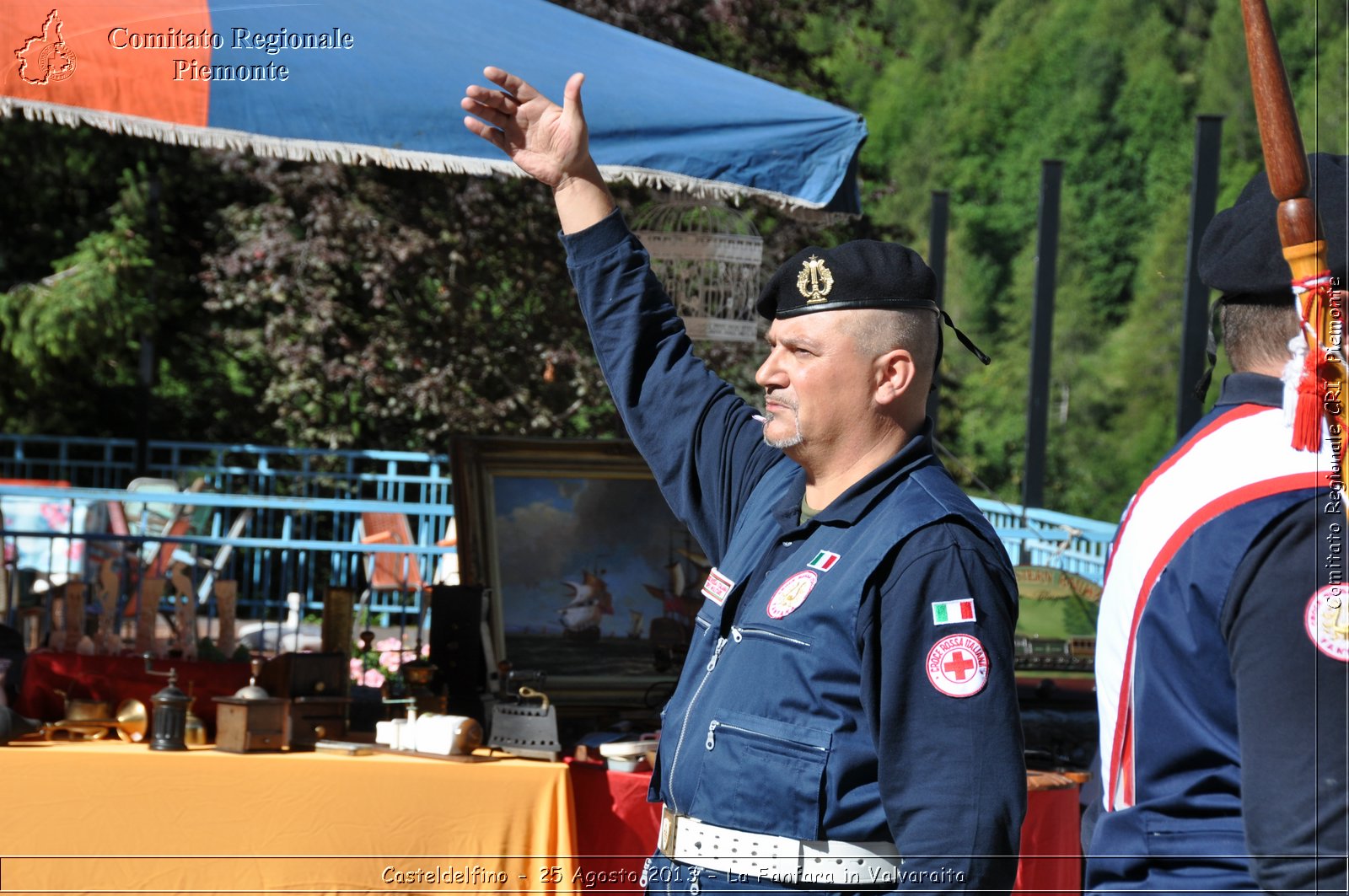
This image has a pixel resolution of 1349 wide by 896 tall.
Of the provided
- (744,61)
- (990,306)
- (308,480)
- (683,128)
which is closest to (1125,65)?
(990,306)

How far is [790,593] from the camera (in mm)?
1915

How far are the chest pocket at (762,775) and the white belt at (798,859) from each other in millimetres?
16

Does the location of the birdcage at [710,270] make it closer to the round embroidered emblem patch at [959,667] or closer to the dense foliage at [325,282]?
the dense foliage at [325,282]

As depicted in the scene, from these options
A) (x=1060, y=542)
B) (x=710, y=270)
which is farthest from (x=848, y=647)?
(x=1060, y=542)

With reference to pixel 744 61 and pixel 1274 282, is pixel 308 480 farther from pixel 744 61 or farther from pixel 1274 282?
pixel 1274 282

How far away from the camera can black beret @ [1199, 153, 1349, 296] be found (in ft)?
5.24

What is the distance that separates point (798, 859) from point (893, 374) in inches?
29.1

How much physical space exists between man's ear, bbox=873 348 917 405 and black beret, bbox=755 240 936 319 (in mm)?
81

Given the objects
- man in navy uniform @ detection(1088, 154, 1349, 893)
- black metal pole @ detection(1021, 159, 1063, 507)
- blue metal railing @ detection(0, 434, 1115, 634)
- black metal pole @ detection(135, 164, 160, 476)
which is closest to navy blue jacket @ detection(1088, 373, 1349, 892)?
man in navy uniform @ detection(1088, 154, 1349, 893)

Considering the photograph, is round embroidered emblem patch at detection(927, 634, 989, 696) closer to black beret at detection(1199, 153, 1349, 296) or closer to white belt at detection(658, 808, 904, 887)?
white belt at detection(658, 808, 904, 887)

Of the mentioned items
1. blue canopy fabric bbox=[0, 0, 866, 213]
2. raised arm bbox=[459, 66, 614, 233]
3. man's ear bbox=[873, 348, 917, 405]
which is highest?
blue canopy fabric bbox=[0, 0, 866, 213]

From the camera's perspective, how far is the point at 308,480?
11.4 m

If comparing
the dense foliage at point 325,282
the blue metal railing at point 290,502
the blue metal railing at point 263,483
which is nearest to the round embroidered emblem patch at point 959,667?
the blue metal railing at point 290,502

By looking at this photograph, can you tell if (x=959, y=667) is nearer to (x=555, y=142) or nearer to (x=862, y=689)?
(x=862, y=689)
